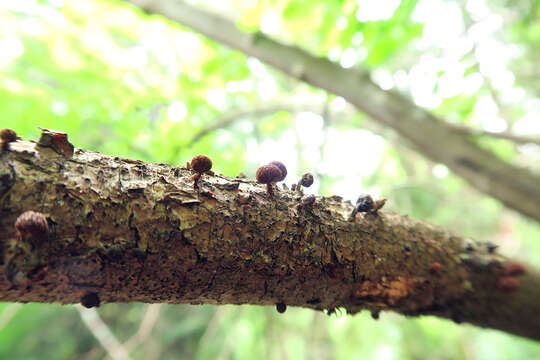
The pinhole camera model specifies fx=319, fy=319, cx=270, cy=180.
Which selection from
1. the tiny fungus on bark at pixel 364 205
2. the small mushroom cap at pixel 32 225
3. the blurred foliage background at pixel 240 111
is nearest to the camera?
the small mushroom cap at pixel 32 225

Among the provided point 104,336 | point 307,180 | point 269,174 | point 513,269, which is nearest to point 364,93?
point 513,269

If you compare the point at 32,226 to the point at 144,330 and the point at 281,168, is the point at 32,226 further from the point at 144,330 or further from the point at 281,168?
the point at 144,330

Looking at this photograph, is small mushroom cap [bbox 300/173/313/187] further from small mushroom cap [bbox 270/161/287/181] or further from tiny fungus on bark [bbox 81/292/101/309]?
tiny fungus on bark [bbox 81/292/101/309]

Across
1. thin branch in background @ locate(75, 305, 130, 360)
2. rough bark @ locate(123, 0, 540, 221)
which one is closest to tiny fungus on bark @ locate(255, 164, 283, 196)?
rough bark @ locate(123, 0, 540, 221)

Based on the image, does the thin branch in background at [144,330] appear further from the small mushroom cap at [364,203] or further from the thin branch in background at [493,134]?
the thin branch in background at [493,134]

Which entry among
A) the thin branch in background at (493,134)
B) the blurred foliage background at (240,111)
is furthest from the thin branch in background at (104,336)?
the thin branch in background at (493,134)
